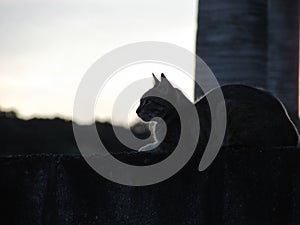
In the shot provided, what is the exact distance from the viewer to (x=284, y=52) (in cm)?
682

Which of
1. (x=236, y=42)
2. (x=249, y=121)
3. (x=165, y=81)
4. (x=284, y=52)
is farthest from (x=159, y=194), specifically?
(x=284, y=52)

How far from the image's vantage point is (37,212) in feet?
10.5

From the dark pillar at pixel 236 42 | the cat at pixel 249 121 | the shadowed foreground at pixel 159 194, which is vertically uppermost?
the dark pillar at pixel 236 42

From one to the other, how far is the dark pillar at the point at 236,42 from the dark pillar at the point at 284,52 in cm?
117

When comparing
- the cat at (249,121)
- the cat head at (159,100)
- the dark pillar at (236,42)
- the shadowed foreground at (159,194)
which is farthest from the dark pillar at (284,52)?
the shadowed foreground at (159,194)

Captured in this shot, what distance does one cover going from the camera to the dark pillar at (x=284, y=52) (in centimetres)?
643

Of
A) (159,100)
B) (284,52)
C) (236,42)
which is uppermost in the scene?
(284,52)

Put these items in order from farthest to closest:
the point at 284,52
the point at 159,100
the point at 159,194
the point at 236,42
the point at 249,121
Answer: the point at 284,52 → the point at 159,100 → the point at 236,42 → the point at 249,121 → the point at 159,194

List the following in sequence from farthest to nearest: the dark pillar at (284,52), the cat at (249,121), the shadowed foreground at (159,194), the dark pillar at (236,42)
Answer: the dark pillar at (284,52) < the dark pillar at (236,42) < the cat at (249,121) < the shadowed foreground at (159,194)

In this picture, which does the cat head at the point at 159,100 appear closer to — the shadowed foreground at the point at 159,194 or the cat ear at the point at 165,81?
the cat ear at the point at 165,81

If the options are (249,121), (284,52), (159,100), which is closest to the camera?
(249,121)

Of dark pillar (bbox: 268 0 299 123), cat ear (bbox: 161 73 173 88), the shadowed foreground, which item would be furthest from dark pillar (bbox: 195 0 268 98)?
the shadowed foreground

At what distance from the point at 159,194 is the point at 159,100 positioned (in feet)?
7.26

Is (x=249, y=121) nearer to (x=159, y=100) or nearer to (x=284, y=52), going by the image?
(x=159, y=100)
